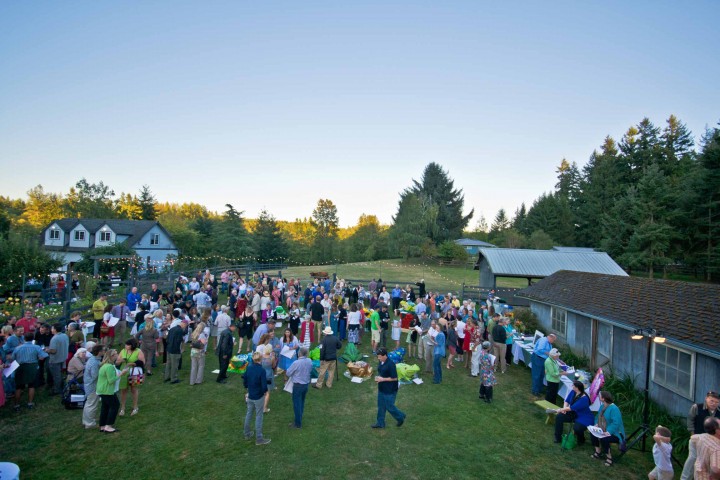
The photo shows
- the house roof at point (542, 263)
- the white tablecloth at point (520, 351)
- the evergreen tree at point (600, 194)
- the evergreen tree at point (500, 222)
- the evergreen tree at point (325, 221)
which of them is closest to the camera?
the white tablecloth at point (520, 351)

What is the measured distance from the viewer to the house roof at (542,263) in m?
23.2

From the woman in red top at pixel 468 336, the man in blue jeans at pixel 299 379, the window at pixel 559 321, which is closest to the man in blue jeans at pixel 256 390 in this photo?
the man in blue jeans at pixel 299 379

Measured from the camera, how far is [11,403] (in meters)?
8.73

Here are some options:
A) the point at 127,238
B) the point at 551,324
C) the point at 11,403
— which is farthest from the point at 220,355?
the point at 127,238

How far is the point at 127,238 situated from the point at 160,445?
40212mm

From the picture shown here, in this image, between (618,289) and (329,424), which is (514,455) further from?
(618,289)

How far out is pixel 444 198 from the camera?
6069 cm

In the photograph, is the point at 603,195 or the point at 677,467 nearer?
the point at 677,467

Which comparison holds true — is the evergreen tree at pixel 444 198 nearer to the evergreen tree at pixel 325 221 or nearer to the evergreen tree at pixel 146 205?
the evergreen tree at pixel 325 221

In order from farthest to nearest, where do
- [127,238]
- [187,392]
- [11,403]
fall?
1. [127,238]
2. [187,392]
3. [11,403]

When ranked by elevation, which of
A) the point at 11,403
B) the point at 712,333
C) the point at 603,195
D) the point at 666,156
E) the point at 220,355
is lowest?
the point at 11,403

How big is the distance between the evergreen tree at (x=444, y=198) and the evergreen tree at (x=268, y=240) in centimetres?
2305

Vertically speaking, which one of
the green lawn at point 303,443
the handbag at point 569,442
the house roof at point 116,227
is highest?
the house roof at point 116,227

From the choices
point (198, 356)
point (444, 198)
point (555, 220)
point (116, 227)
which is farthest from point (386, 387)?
point (555, 220)
